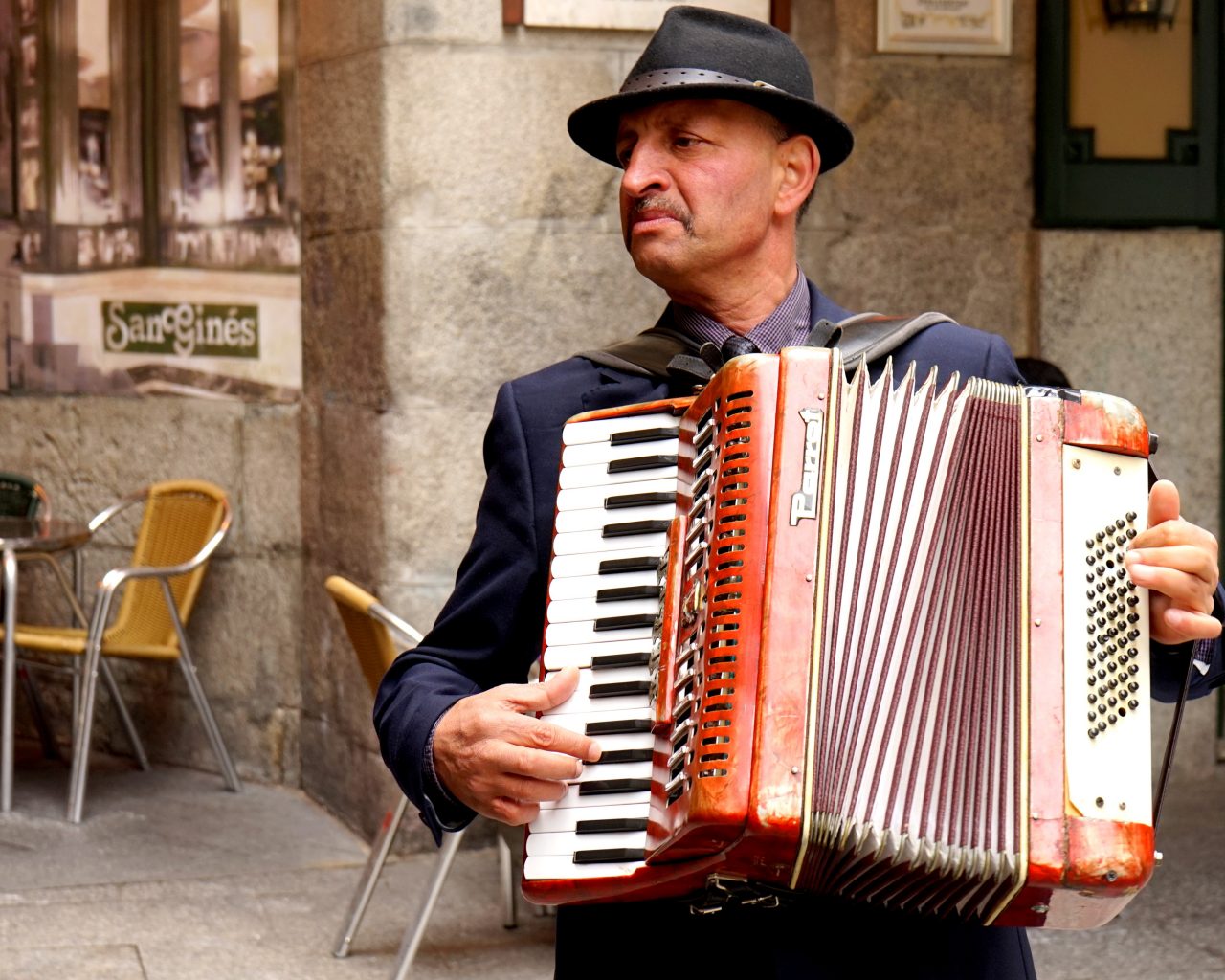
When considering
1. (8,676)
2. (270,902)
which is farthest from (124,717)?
(270,902)

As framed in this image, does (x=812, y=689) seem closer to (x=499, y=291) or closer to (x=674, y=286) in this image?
(x=674, y=286)

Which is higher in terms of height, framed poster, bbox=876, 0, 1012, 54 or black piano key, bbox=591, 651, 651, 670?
framed poster, bbox=876, 0, 1012, 54

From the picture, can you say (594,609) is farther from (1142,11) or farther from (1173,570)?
(1142,11)

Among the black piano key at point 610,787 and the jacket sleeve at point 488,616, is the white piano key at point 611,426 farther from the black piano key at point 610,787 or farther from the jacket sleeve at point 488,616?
the black piano key at point 610,787

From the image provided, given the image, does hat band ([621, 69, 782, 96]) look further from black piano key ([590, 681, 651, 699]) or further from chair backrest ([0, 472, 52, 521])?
chair backrest ([0, 472, 52, 521])

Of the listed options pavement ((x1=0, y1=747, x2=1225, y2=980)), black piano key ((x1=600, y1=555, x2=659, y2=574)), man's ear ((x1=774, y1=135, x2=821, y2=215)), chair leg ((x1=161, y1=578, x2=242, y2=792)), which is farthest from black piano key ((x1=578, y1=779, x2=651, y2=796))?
chair leg ((x1=161, y1=578, x2=242, y2=792))

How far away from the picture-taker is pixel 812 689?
1.69m

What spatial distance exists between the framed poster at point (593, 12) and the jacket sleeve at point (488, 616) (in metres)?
2.74

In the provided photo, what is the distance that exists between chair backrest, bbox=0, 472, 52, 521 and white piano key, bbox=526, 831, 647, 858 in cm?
436

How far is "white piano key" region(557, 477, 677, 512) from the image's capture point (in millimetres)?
1888

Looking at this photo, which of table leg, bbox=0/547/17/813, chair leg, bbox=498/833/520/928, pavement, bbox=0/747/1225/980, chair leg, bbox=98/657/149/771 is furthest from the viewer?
chair leg, bbox=98/657/149/771

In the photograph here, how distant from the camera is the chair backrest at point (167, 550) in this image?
5.51 metres

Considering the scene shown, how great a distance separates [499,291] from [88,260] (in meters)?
2.04

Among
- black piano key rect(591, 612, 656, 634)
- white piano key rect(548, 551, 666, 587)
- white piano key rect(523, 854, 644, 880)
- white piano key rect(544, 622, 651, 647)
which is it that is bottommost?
white piano key rect(523, 854, 644, 880)
